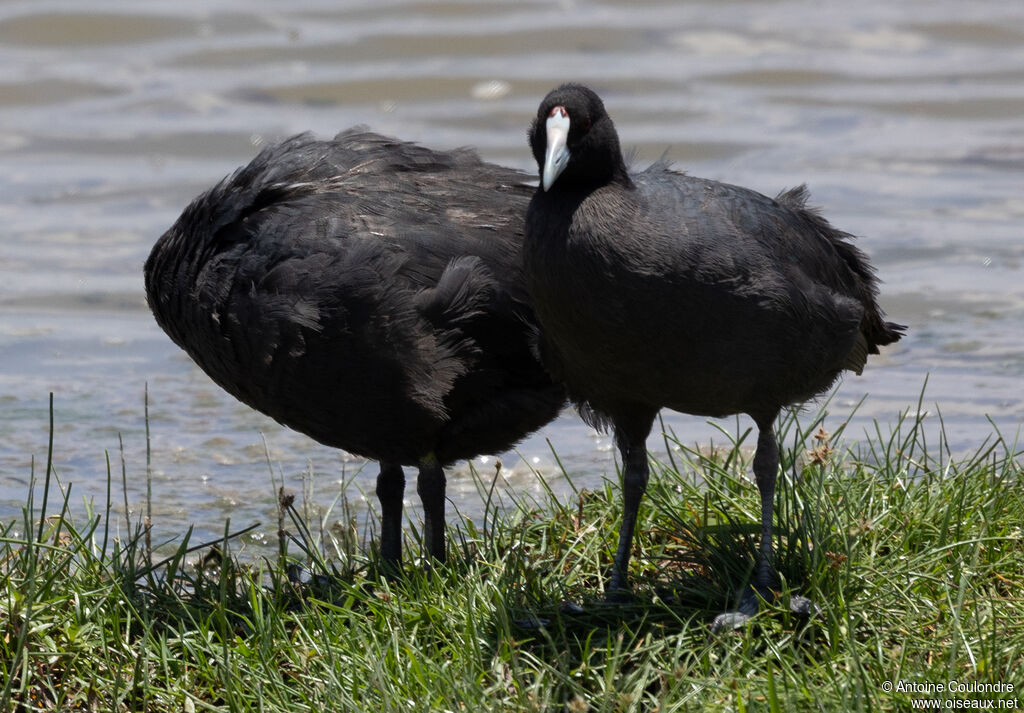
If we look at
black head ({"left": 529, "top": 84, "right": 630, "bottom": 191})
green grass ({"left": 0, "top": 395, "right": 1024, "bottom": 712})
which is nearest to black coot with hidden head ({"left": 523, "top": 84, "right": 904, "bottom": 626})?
black head ({"left": 529, "top": 84, "right": 630, "bottom": 191})

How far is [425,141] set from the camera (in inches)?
428

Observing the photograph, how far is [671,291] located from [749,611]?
0.92 metres

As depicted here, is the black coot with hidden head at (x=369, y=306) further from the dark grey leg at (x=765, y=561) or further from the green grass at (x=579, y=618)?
the dark grey leg at (x=765, y=561)

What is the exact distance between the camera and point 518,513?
17.2 ft

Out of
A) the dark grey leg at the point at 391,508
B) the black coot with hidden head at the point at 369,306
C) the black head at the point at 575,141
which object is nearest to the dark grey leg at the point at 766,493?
the black coot with hidden head at the point at 369,306

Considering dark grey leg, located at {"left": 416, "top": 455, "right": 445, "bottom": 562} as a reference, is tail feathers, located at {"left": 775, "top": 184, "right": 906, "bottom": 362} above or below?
above

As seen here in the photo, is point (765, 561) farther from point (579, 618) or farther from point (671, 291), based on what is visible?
point (671, 291)

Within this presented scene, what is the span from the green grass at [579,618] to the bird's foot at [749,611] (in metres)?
0.03

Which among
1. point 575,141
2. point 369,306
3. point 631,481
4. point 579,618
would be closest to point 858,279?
point 631,481

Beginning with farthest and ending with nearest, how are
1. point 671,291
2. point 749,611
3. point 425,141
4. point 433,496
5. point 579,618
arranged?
point 425,141 < point 433,496 < point 579,618 < point 749,611 < point 671,291

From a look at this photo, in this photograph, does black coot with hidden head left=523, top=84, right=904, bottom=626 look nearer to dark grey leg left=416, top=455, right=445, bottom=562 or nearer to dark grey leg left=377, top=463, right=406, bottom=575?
dark grey leg left=416, top=455, right=445, bottom=562

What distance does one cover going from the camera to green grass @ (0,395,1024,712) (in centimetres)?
395

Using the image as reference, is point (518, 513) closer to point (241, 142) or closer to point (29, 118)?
point (241, 142)

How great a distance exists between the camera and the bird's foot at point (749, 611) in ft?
13.8
